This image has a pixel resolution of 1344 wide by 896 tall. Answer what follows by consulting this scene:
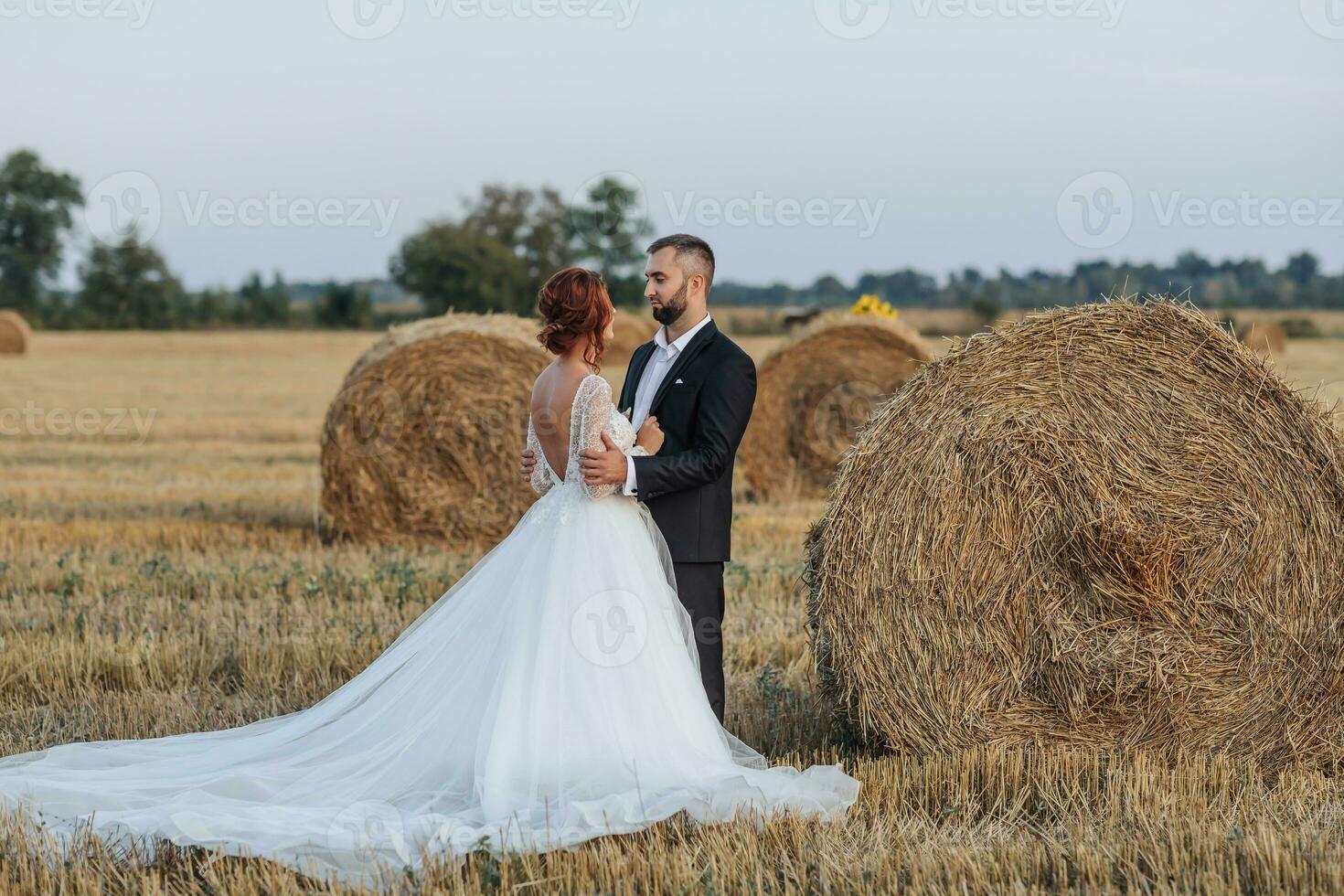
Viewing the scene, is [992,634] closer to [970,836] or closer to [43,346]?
[970,836]

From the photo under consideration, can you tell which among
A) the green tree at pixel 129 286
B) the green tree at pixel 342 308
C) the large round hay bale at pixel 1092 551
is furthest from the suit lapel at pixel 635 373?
the green tree at pixel 129 286

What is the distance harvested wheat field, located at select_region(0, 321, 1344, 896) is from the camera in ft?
12.6

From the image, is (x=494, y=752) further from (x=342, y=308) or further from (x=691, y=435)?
(x=342, y=308)

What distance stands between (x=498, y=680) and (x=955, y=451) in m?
1.98

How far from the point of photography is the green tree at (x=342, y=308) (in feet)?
155

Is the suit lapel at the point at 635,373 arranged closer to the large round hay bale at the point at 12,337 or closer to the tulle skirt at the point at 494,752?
the tulle skirt at the point at 494,752

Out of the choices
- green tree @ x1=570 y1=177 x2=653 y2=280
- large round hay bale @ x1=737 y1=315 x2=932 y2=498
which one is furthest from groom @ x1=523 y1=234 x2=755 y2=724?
green tree @ x1=570 y1=177 x2=653 y2=280

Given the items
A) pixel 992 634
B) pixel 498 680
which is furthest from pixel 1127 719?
pixel 498 680

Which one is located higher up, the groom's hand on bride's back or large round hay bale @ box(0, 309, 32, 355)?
large round hay bale @ box(0, 309, 32, 355)

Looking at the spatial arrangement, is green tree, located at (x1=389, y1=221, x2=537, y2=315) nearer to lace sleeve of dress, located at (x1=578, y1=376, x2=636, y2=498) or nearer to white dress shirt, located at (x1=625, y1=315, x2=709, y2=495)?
white dress shirt, located at (x1=625, y1=315, x2=709, y2=495)

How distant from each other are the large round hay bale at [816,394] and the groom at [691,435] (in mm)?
7387

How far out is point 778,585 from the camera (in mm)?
8359

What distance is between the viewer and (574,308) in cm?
471

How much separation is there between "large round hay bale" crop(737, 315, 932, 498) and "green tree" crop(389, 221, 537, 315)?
1455 inches
